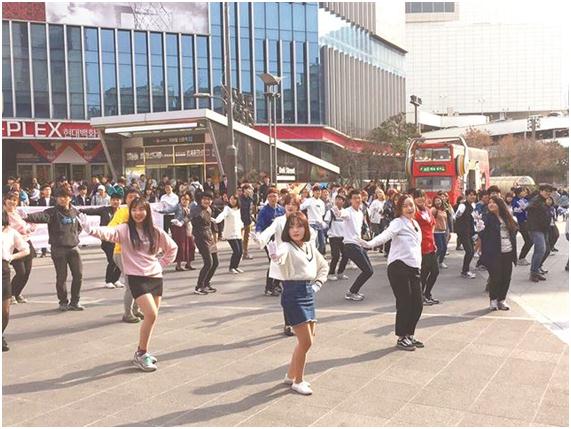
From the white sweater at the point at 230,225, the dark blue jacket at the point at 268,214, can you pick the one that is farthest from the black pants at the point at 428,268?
the white sweater at the point at 230,225

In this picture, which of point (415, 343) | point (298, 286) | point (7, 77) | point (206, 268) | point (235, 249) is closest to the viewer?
point (298, 286)

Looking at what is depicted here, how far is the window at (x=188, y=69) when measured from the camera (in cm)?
4353

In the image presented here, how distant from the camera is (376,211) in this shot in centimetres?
1493

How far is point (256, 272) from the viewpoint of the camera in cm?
1179

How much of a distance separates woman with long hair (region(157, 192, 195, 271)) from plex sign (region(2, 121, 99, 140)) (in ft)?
90.1

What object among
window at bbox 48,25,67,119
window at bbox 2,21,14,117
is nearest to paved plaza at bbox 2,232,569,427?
window at bbox 2,21,14,117

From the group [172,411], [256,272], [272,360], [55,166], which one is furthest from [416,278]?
[55,166]

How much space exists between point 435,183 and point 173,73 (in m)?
24.4

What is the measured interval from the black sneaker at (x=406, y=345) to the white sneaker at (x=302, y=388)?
157cm

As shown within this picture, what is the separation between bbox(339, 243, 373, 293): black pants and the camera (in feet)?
29.2

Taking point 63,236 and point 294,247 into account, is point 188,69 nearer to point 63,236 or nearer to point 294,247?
point 63,236

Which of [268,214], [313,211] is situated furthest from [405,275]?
[313,211]

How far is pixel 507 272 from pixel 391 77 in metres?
56.5

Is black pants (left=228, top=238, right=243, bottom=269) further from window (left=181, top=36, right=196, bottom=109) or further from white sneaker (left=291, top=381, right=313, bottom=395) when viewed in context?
window (left=181, top=36, right=196, bottom=109)
